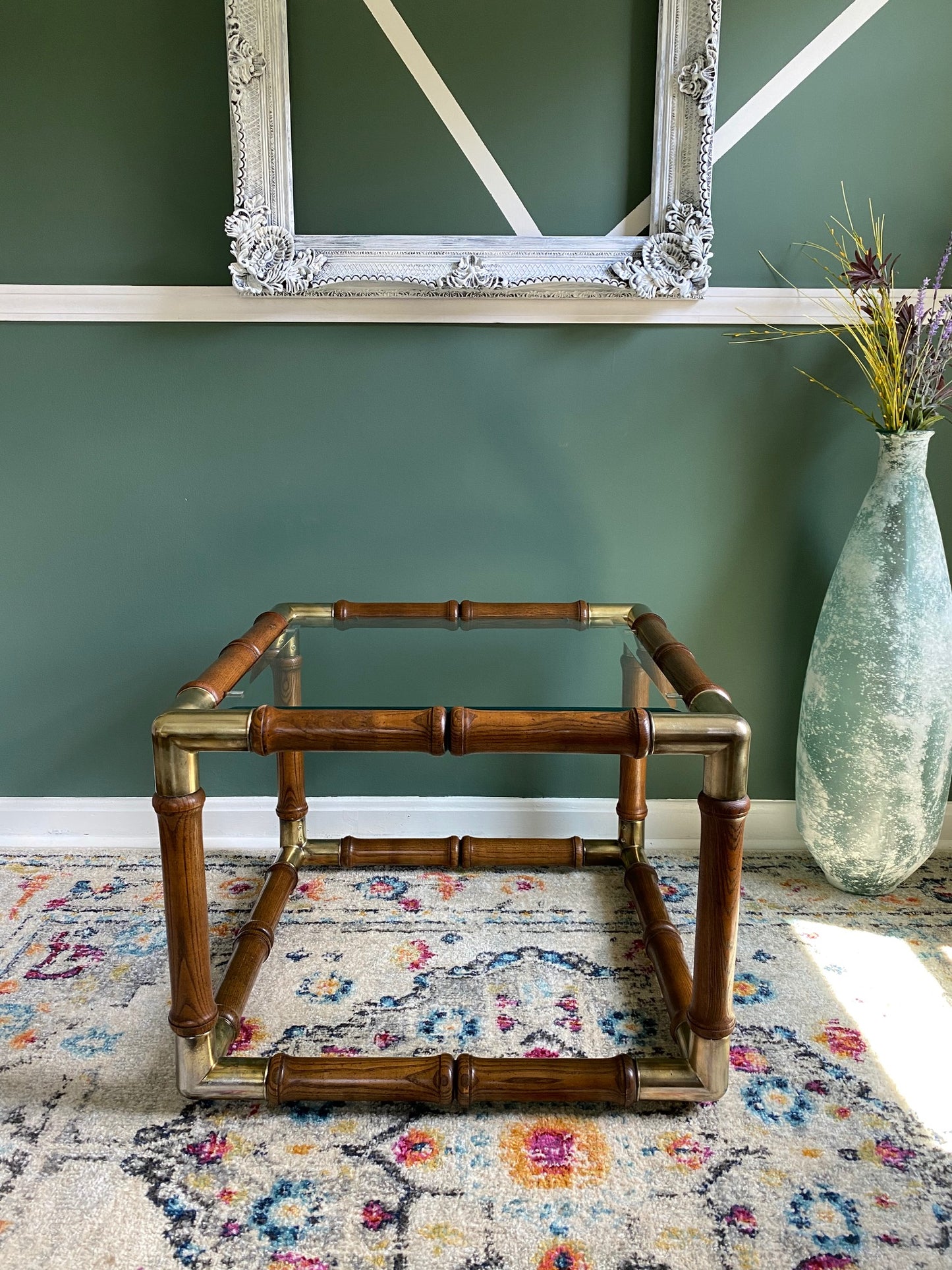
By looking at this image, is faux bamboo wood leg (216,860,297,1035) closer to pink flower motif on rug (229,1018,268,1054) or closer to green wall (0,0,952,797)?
pink flower motif on rug (229,1018,268,1054)

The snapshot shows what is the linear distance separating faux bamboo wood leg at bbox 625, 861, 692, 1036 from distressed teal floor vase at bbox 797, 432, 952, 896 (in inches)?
14.8

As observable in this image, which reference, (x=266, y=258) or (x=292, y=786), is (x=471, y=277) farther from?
(x=292, y=786)

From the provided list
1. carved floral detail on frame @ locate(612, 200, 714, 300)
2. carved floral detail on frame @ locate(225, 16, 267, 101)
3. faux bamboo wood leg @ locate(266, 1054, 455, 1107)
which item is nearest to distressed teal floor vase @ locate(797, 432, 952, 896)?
carved floral detail on frame @ locate(612, 200, 714, 300)

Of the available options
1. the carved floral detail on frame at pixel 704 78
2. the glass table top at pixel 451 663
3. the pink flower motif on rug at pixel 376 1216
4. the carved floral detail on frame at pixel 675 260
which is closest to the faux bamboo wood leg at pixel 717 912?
the glass table top at pixel 451 663

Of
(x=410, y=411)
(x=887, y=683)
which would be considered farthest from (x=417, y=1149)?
(x=410, y=411)

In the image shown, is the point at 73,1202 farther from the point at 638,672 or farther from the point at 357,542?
the point at 357,542

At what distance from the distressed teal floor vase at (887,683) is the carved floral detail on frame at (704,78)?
26.9 inches

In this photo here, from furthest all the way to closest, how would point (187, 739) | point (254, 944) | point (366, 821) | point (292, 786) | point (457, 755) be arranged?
point (366, 821), point (292, 786), point (254, 944), point (457, 755), point (187, 739)

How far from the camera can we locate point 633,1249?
3.35 ft

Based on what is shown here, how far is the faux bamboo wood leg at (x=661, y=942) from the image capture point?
4.46 feet

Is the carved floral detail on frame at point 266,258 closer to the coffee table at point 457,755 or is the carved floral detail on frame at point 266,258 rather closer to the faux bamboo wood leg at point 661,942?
the coffee table at point 457,755

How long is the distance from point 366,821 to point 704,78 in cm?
158

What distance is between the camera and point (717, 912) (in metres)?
1.17

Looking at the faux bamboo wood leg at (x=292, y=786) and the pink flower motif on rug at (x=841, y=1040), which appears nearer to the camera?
the pink flower motif on rug at (x=841, y=1040)
